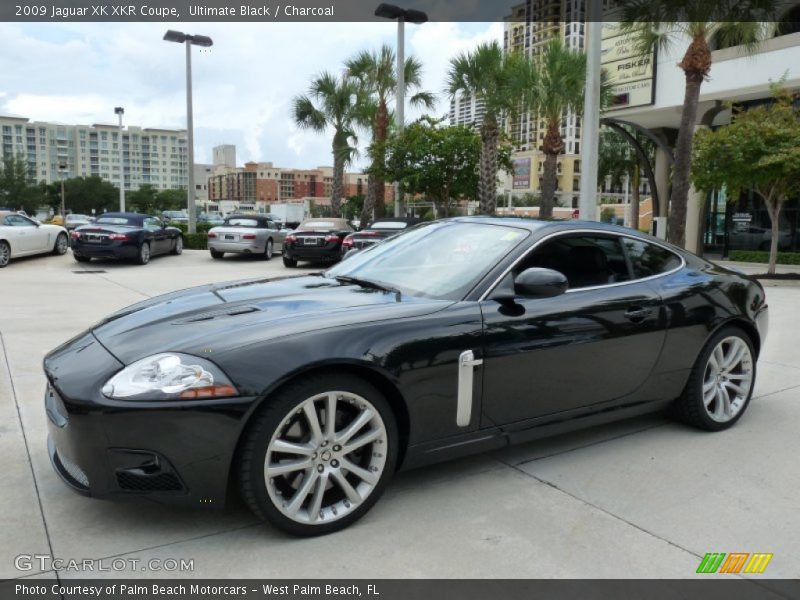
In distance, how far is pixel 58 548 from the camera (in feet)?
9.07

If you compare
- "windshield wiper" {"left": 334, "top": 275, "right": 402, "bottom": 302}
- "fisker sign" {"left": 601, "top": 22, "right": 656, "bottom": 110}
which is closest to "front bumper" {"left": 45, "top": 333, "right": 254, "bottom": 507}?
"windshield wiper" {"left": 334, "top": 275, "right": 402, "bottom": 302}

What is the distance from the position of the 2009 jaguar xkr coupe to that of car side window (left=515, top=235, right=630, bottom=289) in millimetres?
12

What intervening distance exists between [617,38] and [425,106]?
25.9 feet

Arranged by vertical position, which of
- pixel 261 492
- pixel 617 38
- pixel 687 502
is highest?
pixel 617 38

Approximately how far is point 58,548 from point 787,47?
2297 centimetres

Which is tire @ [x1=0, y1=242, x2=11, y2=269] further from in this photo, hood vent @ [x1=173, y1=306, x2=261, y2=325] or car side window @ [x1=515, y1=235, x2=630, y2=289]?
car side window @ [x1=515, y1=235, x2=630, y2=289]

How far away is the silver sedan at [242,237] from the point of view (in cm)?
1861

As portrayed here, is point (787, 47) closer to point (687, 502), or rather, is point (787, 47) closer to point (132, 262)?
point (132, 262)

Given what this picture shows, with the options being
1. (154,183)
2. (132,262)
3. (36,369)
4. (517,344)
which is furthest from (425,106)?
(154,183)

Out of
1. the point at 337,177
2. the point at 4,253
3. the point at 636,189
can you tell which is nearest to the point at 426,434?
the point at 4,253

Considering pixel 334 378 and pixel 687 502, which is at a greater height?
pixel 334 378

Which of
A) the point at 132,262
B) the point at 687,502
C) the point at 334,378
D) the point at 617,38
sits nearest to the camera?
the point at 334,378
